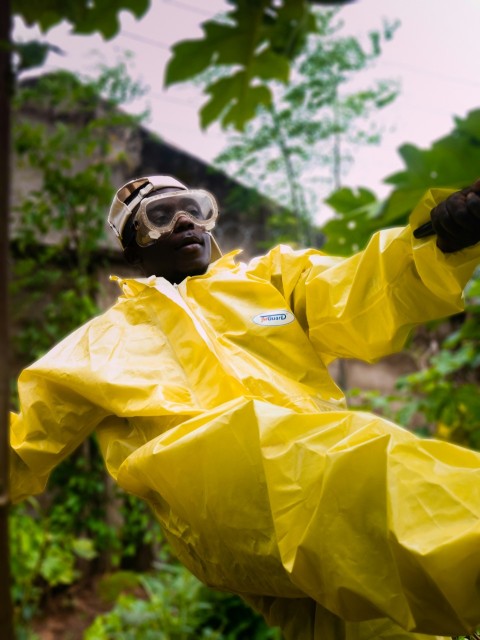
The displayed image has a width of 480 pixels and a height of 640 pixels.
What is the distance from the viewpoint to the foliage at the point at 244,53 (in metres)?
0.83

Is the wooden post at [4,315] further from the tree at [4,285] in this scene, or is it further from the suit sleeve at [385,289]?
the suit sleeve at [385,289]

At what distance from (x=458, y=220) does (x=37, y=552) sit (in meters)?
3.00

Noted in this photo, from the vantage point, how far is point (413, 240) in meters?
1.18

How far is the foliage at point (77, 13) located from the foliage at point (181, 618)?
118 inches

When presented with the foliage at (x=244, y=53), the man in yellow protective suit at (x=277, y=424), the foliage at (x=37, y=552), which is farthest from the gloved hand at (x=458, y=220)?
the foliage at (x=37, y=552)

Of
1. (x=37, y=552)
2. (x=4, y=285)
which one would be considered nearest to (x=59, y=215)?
(x=37, y=552)

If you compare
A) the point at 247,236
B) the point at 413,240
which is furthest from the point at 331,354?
the point at 247,236

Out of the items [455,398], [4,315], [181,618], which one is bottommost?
[181,618]

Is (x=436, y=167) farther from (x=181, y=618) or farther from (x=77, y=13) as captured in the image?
(x=181, y=618)

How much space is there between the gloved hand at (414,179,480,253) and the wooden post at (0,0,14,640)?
2.37 ft

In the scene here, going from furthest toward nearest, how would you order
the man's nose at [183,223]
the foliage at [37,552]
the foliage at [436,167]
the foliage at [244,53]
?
the foliage at [37,552] → the foliage at [436,167] → the man's nose at [183,223] → the foliage at [244,53]

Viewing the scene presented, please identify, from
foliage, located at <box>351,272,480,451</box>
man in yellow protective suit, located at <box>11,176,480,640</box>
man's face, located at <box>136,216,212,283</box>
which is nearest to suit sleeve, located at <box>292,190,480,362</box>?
man in yellow protective suit, located at <box>11,176,480,640</box>

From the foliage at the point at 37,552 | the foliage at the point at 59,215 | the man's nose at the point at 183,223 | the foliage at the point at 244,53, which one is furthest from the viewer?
the foliage at the point at 59,215

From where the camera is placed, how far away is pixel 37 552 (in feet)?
11.4
